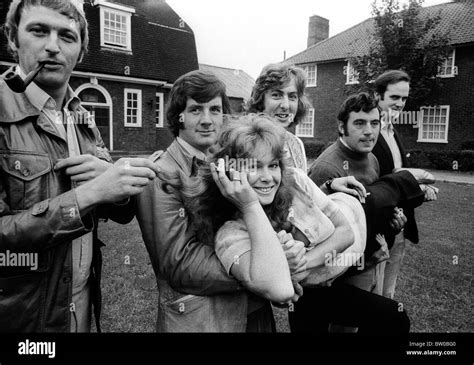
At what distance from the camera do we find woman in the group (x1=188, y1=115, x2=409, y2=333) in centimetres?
107

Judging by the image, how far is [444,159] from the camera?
12000 millimetres

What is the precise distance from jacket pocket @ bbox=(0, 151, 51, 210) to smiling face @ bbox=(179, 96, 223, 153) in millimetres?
619

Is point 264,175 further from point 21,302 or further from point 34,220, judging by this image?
point 21,302

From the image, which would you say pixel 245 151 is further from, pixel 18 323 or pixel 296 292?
pixel 18 323

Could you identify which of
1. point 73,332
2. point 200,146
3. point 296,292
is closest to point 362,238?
point 296,292

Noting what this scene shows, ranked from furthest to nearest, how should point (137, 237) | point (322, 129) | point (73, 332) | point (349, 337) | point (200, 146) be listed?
point (322, 129) < point (137, 237) < point (200, 146) < point (349, 337) < point (73, 332)

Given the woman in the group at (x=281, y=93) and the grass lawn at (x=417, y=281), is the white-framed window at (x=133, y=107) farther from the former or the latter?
the woman in the group at (x=281, y=93)

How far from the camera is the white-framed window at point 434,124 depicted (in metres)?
13.4

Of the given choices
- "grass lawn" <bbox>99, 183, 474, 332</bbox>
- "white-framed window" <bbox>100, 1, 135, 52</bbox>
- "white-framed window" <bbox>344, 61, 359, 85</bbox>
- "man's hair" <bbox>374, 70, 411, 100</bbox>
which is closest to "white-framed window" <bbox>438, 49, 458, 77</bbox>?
"white-framed window" <bbox>344, 61, 359, 85</bbox>

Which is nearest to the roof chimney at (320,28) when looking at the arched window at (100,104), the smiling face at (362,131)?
the smiling face at (362,131)

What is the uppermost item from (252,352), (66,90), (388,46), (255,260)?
(388,46)

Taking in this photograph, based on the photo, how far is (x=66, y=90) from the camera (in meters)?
1.33

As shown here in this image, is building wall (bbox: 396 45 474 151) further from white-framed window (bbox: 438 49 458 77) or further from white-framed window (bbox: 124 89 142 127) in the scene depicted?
white-framed window (bbox: 124 89 142 127)

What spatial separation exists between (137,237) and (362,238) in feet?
12.9
